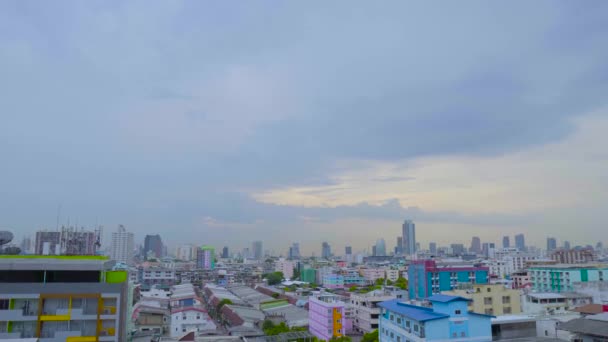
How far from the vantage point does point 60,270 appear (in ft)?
47.7

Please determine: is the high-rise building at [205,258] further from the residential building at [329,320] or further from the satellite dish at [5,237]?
the satellite dish at [5,237]

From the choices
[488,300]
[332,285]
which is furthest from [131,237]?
[488,300]

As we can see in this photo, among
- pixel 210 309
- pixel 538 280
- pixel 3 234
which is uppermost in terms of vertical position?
pixel 3 234

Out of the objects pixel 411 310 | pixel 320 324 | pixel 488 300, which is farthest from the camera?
pixel 320 324

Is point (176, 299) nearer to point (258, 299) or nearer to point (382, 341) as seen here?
point (258, 299)

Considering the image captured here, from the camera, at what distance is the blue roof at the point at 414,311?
14723mm

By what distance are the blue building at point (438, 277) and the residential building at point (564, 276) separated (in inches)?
261

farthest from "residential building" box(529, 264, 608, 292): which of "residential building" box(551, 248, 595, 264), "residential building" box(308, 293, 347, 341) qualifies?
"residential building" box(308, 293, 347, 341)

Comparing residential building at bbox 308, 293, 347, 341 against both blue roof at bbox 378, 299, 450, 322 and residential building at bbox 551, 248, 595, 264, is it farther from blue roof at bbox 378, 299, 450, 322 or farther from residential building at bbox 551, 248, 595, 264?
residential building at bbox 551, 248, 595, 264

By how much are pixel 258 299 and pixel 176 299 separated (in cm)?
958

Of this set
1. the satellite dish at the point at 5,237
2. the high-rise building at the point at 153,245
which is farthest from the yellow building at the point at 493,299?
the high-rise building at the point at 153,245

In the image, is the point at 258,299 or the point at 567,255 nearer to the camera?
the point at 258,299

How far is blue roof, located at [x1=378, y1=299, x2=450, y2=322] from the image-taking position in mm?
14723

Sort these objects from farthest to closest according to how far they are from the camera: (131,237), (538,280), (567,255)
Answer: (131,237)
(567,255)
(538,280)
